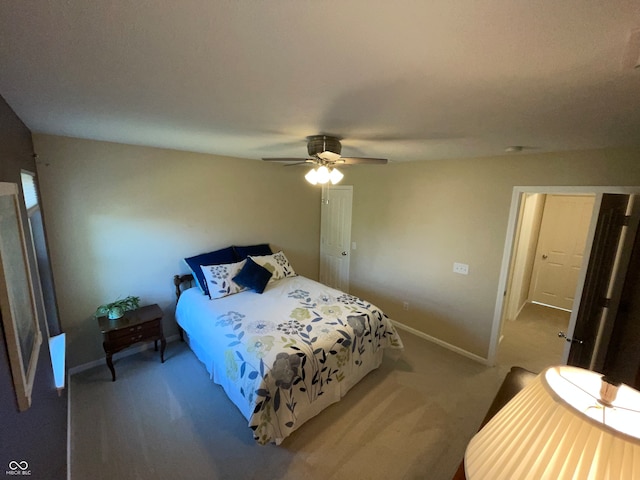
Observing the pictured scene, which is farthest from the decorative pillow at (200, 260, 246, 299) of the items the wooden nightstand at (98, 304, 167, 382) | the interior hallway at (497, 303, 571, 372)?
the interior hallway at (497, 303, 571, 372)

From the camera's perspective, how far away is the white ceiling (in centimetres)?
64

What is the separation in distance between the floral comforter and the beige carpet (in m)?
0.17

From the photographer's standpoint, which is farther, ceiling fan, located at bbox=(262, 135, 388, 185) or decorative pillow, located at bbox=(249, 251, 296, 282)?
decorative pillow, located at bbox=(249, 251, 296, 282)

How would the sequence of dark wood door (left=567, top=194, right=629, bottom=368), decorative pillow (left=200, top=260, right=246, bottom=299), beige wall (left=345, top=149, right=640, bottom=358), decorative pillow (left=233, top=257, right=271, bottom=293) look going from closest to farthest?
dark wood door (left=567, top=194, right=629, bottom=368)
beige wall (left=345, top=149, right=640, bottom=358)
decorative pillow (left=200, top=260, right=246, bottom=299)
decorative pillow (left=233, top=257, right=271, bottom=293)

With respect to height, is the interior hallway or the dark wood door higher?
the dark wood door

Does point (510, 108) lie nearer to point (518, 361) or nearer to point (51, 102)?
point (51, 102)

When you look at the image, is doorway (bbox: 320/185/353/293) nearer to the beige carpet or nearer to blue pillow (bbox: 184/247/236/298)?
blue pillow (bbox: 184/247/236/298)

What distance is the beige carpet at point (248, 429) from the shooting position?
1.81 m

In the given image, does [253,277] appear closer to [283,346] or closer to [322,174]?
[283,346]

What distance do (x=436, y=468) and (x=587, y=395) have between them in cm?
183

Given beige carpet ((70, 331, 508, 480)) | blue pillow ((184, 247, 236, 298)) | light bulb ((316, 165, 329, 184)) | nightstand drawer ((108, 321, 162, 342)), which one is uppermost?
light bulb ((316, 165, 329, 184))

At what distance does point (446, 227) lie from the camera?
3.14 m

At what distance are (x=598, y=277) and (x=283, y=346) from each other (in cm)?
247

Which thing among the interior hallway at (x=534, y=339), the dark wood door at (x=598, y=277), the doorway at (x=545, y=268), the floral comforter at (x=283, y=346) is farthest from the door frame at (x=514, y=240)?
the floral comforter at (x=283, y=346)
